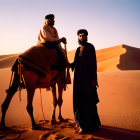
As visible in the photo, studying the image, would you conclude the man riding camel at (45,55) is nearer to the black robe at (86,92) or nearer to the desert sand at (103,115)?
the black robe at (86,92)

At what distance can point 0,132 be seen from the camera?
4418 millimetres

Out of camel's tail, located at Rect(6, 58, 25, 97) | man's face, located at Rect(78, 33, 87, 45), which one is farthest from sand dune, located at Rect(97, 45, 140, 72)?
camel's tail, located at Rect(6, 58, 25, 97)

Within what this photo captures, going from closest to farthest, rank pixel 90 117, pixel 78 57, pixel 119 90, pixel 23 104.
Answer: pixel 90 117
pixel 78 57
pixel 23 104
pixel 119 90

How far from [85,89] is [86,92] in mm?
86

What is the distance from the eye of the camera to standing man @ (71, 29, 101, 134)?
4.35 meters

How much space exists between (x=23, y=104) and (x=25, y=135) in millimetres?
4573

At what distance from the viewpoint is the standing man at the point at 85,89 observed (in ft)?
14.3

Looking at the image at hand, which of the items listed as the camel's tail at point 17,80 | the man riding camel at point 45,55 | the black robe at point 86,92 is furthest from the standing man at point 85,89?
the camel's tail at point 17,80

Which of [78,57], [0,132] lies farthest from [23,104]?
[78,57]

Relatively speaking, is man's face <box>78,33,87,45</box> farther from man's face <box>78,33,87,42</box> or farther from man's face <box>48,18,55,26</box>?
man's face <box>48,18,55,26</box>

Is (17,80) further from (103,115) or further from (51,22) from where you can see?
(103,115)

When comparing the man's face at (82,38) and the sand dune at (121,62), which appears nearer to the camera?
the man's face at (82,38)

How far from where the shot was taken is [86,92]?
4.37m

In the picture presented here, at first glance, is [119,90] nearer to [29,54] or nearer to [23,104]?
[23,104]
